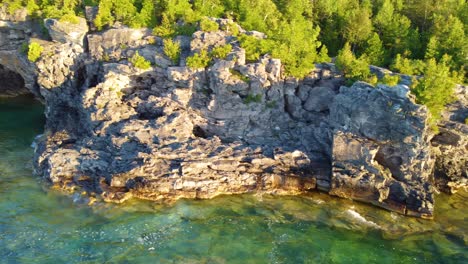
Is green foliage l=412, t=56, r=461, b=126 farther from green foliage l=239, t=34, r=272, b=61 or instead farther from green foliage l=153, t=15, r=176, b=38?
green foliage l=153, t=15, r=176, b=38

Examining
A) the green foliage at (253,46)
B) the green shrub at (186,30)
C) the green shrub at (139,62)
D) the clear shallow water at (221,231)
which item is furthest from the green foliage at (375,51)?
the green shrub at (139,62)

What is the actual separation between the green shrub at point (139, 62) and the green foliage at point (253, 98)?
9.57 meters

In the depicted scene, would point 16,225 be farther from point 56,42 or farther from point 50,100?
point 56,42

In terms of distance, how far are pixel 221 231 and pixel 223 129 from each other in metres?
10.9

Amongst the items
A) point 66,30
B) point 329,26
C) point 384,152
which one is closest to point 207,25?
point 66,30

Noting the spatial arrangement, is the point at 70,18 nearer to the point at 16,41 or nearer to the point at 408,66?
the point at 16,41

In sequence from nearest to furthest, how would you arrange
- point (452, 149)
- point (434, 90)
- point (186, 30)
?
point (434, 90) < point (452, 149) < point (186, 30)

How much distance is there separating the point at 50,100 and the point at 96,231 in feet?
64.5

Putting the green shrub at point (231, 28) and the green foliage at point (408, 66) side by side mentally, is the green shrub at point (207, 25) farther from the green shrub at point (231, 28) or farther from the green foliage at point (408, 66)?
the green foliage at point (408, 66)

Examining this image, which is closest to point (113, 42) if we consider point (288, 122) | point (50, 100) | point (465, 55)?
point (50, 100)

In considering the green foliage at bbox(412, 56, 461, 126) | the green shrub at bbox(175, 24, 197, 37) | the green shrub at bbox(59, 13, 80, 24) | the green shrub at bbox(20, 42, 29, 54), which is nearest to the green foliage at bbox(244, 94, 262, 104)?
the green shrub at bbox(175, 24, 197, 37)

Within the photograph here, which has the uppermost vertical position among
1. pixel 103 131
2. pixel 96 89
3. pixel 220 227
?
pixel 96 89

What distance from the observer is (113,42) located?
37000 millimetres

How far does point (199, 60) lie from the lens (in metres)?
33.7
